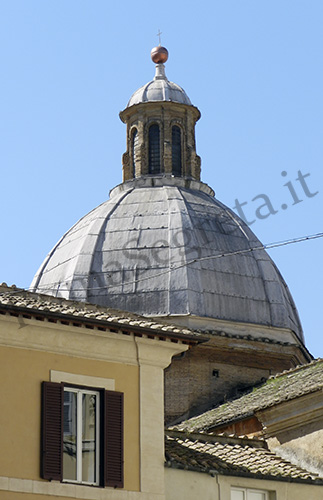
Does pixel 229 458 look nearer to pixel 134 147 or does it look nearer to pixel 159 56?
pixel 134 147

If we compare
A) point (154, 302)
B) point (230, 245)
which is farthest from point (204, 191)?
point (154, 302)

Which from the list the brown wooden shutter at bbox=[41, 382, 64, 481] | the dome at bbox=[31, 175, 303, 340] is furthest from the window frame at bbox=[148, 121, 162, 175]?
the brown wooden shutter at bbox=[41, 382, 64, 481]

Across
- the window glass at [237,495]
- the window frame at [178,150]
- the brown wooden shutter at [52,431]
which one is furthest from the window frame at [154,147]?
the brown wooden shutter at [52,431]

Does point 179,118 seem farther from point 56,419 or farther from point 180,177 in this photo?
point 56,419

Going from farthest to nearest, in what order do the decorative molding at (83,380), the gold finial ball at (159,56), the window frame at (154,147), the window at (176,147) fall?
the gold finial ball at (159,56), the window at (176,147), the window frame at (154,147), the decorative molding at (83,380)

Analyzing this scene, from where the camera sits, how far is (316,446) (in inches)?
927

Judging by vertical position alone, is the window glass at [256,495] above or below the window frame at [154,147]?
below

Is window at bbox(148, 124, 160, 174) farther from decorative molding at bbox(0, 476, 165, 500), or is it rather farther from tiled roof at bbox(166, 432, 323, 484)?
decorative molding at bbox(0, 476, 165, 500)

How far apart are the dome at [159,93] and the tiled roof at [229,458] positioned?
21478 millimetres

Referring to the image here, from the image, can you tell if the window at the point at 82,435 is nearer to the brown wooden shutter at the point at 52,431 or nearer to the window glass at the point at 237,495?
the brown wooden shutter at the point at 52,431

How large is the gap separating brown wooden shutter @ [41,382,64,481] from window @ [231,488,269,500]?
11.0ft

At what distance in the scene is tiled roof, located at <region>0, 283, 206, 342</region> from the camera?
18.9 m

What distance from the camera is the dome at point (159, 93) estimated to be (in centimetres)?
4419

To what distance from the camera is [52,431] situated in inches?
729
